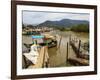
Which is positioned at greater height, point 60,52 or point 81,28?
point 81,28

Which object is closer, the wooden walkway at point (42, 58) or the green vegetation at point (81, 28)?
the wooden walkway at point (42, 58)

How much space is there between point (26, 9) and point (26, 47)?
0.36 m

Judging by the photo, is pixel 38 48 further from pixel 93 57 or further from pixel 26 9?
pixel 93 57

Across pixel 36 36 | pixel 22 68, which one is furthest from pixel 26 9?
pixel 22 68

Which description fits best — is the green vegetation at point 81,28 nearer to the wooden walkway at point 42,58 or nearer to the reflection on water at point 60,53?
the reflection on water at point 60,53

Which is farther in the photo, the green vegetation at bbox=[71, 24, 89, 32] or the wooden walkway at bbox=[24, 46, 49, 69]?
the green vegetation at bbox=[71, 24, 89, 32]

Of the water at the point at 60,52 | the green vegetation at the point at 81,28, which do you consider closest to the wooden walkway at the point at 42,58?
the water at the point at 60,52

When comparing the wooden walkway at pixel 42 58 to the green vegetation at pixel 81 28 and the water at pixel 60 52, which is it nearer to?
the water at pixel 60 52

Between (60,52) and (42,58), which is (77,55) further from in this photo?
(42,58)

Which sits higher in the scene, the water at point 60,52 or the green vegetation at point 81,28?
the green vegetation at point 81,28

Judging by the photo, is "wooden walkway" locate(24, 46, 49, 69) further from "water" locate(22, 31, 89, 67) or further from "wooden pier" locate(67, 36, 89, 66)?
"wooden pier" locate(67, 36, 89, 66)

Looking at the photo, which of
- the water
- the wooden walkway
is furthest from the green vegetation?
the wooden walkway

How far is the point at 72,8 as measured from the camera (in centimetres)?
191

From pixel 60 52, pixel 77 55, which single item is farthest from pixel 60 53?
pixel 77 55
